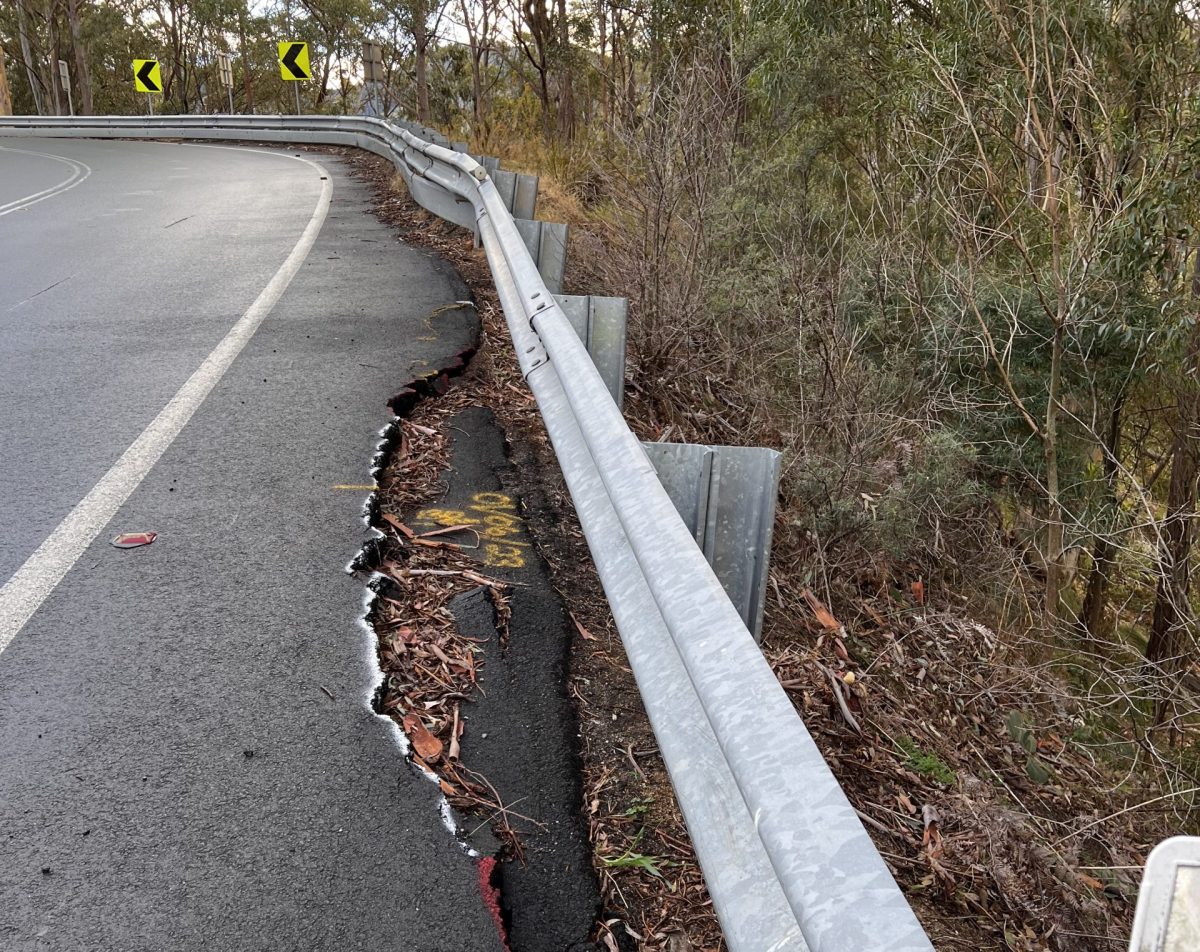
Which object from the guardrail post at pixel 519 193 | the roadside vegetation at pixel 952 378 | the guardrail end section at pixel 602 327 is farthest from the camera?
the guardrail post at pixel 519 193

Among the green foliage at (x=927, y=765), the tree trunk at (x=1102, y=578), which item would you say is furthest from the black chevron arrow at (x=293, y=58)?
the green foliage at (x=927, y=765)

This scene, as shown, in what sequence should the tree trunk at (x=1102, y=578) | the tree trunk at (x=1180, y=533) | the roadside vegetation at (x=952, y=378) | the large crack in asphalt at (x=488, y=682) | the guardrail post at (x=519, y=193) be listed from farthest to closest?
the tree trunk at (x=1102, y=578) < the tree trunk at (x=1180, y=533) < the guardrail post at (x=519, y=193) < the roadside vegetation at (x=952, y=378) < the large crack in asphalt at (x=488, y=682)

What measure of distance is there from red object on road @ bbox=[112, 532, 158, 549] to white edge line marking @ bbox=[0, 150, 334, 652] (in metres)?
0.10

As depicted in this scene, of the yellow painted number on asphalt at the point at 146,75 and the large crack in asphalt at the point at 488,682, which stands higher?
the yellow painted number on asphalt at the point at 146,75

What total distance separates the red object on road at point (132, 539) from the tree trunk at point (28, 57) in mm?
49877

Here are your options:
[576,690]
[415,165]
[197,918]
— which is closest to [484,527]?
[576,690]

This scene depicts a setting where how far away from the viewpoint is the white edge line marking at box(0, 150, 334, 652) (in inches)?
141

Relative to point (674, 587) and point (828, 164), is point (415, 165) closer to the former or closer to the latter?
point (828, 164)

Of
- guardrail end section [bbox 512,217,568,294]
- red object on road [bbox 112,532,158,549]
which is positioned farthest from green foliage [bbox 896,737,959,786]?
guardrail end section [bbox 512,217,568,294]

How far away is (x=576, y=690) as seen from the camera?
10.7 ft

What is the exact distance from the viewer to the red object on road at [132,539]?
3975 mm

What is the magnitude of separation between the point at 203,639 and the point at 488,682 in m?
0.88

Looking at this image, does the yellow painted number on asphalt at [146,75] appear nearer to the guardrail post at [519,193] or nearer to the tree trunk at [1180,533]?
the guardrail post at [519,193]

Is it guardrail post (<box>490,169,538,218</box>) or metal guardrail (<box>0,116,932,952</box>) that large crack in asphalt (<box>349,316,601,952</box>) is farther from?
guardrail post (<box>490,169,538,218</box>)
